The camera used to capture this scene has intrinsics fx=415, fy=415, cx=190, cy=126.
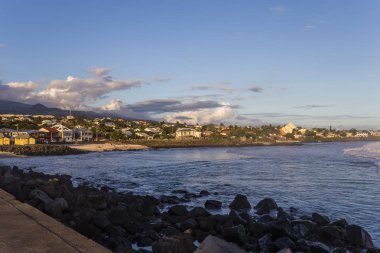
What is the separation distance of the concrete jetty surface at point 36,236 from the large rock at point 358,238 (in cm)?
575

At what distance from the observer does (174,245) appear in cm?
674

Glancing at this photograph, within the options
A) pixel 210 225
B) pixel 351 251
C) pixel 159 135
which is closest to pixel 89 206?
pixel 210 225

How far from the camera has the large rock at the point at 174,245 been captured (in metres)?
6.66

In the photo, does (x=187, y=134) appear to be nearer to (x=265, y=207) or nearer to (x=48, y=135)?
(x=48, y=135)

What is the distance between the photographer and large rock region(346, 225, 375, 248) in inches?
340

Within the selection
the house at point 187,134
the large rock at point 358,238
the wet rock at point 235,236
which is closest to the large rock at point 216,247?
the wet rock at point 235,236

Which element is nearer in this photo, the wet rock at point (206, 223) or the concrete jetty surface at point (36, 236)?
the concrete jetty surface at point (36, 236)

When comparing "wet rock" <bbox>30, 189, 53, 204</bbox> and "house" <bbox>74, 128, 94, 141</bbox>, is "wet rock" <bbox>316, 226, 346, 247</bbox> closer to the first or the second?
"wet rock" <bbox>30, 189, 53, 204</bbox>

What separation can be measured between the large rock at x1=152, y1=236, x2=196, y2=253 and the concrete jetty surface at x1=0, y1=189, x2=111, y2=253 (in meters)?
1.31

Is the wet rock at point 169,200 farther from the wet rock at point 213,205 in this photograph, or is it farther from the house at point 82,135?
the house at point 82,135

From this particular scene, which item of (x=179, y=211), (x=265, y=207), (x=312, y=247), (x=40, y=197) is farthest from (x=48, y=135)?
(x=312, y=247)

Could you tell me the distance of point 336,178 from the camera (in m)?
22.0

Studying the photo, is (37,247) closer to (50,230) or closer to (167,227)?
(50,230)

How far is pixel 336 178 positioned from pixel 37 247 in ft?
63.5
